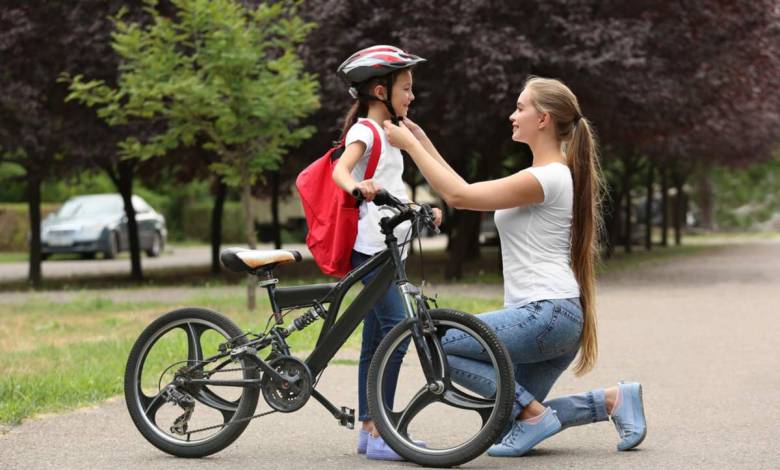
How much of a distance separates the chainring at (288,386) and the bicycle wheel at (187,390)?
0.09 meters

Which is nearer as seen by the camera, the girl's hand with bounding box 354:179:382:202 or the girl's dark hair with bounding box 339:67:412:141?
the girl's hand with bounding box 354:179:382:202

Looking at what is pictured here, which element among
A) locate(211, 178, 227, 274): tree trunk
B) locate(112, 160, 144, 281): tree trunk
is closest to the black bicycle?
locate(112, 160, 144, 281): tree trunk

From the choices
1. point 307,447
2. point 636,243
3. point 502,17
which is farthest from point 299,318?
point 636,243

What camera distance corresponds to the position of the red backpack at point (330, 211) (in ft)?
18.0

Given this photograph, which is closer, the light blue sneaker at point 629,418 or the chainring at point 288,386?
the chainring at point 288,386

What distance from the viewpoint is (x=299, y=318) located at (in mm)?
5637

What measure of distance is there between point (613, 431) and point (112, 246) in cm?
2757

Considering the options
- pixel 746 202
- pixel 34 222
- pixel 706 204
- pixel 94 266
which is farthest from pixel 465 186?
pixel 746 202

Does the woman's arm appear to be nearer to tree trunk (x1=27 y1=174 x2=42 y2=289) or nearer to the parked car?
tree trunk (x1=27 y1=174 x2=42 y2=289)

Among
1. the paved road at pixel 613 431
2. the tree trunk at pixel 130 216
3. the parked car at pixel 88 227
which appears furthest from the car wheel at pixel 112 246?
the paved road at pixel 613 431

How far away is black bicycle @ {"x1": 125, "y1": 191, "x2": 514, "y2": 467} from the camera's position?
5.30 meters

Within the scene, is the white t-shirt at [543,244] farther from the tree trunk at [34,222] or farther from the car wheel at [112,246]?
the car wheel at [112,246]

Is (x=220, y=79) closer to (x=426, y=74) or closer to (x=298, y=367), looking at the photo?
(x=426, y=74)

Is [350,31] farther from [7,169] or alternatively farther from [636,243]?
[636,243]
